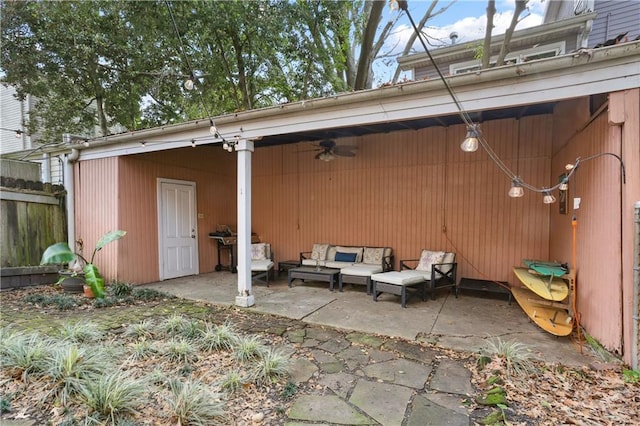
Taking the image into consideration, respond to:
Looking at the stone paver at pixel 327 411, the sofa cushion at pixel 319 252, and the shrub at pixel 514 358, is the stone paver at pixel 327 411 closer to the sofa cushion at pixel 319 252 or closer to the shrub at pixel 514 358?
the shrub at pixel 514 358

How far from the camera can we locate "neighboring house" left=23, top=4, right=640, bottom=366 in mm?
2816

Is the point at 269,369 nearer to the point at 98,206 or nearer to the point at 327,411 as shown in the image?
the point at 327,411

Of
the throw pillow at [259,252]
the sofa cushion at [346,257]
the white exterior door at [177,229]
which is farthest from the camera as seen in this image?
the throw pillow at [259,252]

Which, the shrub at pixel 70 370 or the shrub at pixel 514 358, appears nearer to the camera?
the shrub at pixel 70 370

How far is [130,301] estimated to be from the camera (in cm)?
499

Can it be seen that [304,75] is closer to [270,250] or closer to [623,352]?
[270,250]

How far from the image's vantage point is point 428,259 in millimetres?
5625

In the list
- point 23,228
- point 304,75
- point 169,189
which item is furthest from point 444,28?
point 23,228

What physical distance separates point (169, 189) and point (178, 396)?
557 centimetres

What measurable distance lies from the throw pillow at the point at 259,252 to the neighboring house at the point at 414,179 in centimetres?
64

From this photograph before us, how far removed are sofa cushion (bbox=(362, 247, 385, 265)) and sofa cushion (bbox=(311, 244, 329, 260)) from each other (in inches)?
34.9

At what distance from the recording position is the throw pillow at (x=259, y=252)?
7055 mm

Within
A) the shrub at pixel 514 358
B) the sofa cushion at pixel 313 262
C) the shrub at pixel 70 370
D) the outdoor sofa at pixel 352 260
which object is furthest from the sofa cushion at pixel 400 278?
the shrub at pixel 70 370

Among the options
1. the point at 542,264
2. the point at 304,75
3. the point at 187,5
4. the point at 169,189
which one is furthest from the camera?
the point at 304,75
